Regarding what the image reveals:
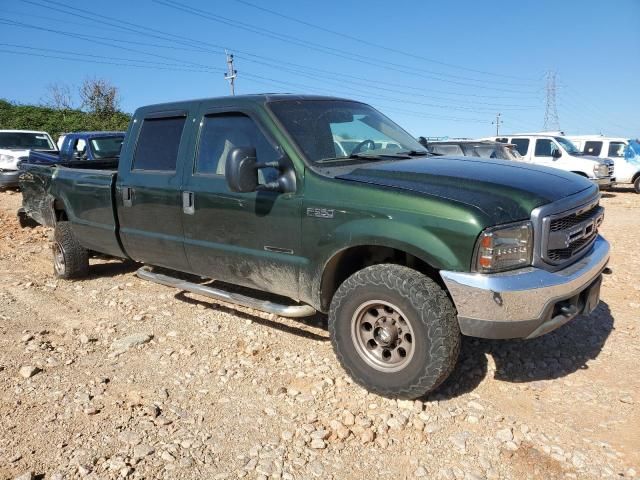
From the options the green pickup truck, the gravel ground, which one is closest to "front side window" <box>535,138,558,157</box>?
the gravel ground

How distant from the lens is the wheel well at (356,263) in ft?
10.7

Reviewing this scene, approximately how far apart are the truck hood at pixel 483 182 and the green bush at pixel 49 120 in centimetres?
2808

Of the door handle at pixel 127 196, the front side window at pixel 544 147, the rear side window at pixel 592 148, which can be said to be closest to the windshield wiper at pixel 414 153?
the door handle at pixel 127 196

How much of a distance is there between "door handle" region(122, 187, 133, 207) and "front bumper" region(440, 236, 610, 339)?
3090 millimetres

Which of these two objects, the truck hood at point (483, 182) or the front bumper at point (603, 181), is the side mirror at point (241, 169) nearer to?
the truck hood at point (483, 182)

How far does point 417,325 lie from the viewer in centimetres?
294

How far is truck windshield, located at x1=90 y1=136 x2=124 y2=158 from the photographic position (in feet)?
36.1

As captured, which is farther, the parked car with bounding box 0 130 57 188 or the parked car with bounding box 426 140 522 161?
the parked car with bounding box 0 130 57 188

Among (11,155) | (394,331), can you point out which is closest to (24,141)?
(11,155)

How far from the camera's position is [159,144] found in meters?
4.53

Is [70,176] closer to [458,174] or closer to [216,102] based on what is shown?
[216,102]

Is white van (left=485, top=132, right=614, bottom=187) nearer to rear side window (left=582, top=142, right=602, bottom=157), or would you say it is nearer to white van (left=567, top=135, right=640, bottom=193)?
white van (left=567, top=135, right=640, bottom=193)

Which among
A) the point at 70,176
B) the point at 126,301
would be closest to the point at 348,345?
the point at 126,301

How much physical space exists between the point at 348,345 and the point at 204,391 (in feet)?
3.32
